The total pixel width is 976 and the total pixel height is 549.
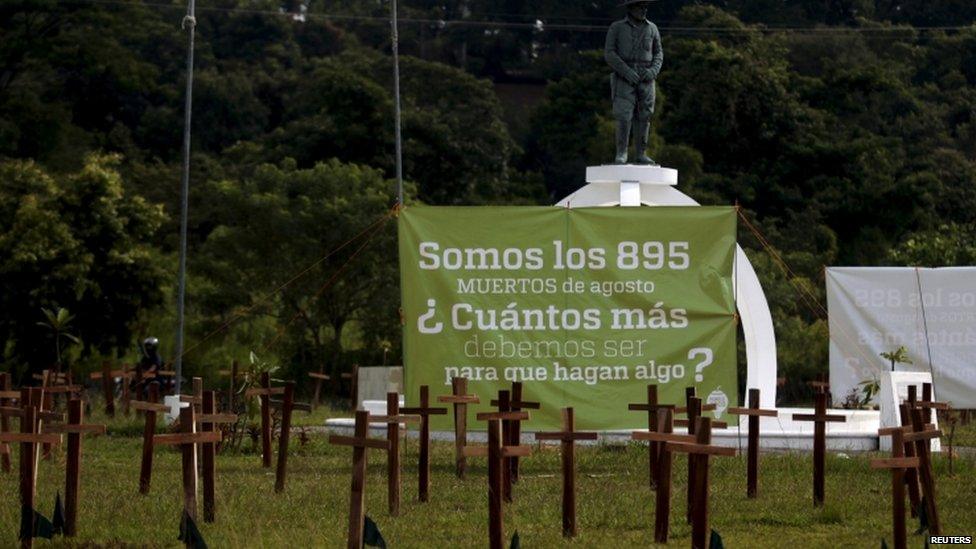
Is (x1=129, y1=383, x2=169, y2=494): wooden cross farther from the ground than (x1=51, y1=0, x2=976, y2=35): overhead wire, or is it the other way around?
(x1=51, y1=0, x2=976, y2=35): overhead wire

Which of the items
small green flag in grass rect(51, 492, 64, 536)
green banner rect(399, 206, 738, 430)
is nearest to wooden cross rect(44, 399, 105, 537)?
small green flag in grass rect(51, 492, 64, 536)

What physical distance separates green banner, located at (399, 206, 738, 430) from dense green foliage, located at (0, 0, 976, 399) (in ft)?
44.6

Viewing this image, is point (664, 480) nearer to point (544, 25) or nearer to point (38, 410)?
point (38, 410)

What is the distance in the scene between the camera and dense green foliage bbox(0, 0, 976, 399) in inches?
1467

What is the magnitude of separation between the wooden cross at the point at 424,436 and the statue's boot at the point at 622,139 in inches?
277

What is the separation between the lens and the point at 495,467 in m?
13.2

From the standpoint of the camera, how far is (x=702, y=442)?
41.3 ft

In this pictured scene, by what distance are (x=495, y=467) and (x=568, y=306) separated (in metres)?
5.96

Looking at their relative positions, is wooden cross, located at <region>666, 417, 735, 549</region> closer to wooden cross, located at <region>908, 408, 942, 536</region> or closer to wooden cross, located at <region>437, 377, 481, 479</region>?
wooden cross, located at <region>908, 408, 942, 536</region>

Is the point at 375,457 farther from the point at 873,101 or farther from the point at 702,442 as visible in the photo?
the point at 873,101

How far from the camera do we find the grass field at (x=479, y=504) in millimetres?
14023

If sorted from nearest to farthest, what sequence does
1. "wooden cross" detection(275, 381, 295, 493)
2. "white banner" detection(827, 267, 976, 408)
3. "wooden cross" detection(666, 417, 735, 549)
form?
"wooden cross" detection(666, 417, 735, 549), "wooden cross" detection(275, 381, 295, 493), "white banner" detection(827, 267, 976, 408)

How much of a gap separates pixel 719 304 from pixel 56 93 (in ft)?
121

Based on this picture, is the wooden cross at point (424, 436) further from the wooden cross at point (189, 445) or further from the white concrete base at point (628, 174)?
the white concrete base at point (628, 174)
